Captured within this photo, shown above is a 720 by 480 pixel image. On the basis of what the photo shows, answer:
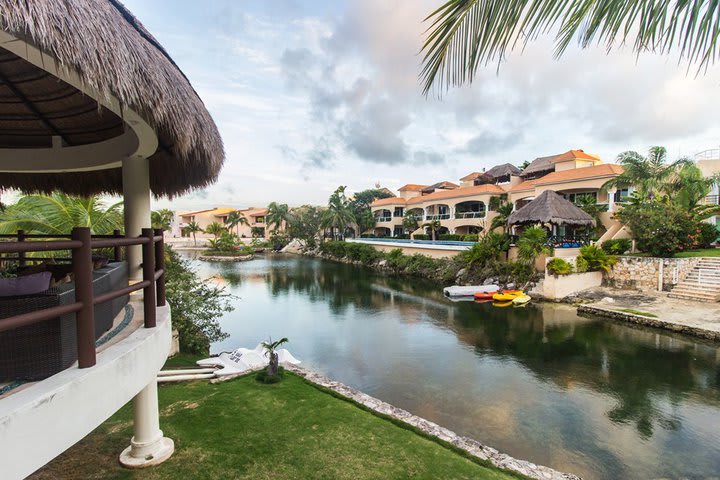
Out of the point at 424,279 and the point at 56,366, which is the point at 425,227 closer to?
the point at 424,279

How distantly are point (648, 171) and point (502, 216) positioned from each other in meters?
8.22

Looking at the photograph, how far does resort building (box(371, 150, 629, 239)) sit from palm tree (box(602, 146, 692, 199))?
1.16m

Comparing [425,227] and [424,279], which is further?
[425,227]

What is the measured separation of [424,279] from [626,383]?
15.5 meters

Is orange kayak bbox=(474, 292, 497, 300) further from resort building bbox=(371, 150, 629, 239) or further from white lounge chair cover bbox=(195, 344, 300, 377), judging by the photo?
white lounge chair cover bbox=(195, 344, 300, 377)

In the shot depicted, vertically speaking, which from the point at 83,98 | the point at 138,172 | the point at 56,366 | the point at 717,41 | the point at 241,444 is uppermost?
the point at 83,98

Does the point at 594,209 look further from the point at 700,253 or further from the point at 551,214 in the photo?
the point at 700,253

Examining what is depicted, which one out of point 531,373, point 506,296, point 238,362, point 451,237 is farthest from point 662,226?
point 238,362

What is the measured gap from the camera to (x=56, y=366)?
1.72 metres

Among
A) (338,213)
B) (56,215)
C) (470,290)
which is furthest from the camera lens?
(338,213)

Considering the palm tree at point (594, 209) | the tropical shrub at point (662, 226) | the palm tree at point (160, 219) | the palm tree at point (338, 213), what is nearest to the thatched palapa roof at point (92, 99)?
the palm tree at point (160, 219)

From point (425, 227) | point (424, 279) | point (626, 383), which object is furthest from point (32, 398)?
point (425, 227)

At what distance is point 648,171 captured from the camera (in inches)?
712

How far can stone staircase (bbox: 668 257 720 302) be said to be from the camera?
13195 millimetres
